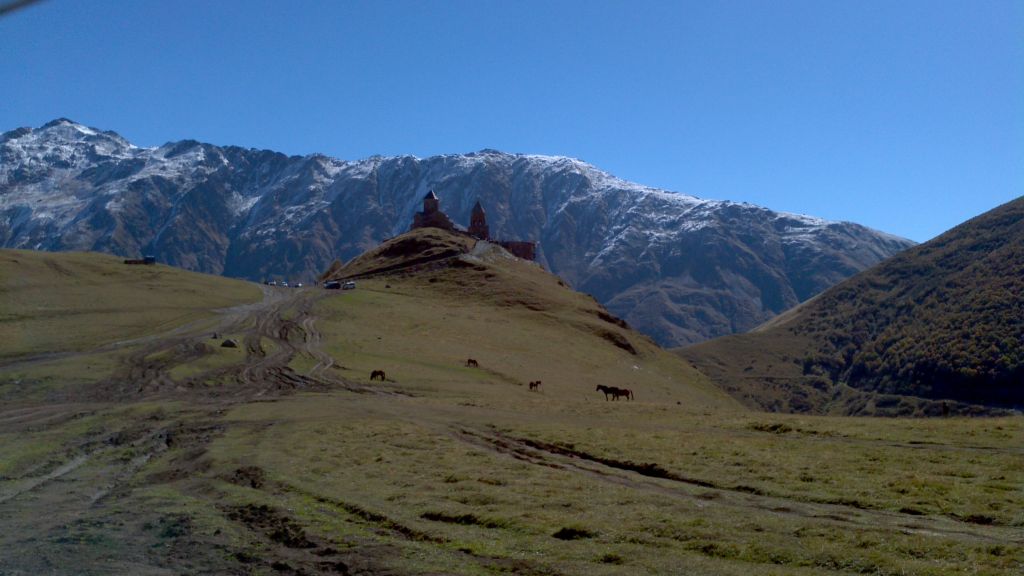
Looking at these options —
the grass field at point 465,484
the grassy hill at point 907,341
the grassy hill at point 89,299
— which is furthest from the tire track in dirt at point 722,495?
the grassy hill at point 907,341

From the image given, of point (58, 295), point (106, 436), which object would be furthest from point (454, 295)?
point (106, 436)

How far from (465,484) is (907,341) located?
113156mm

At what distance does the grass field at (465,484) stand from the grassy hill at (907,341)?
6677 centimetres

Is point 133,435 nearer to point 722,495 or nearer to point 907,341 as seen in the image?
point 722,495

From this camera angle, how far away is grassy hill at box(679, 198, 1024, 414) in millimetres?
95625

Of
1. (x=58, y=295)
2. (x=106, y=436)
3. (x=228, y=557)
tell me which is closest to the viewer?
(x=228, y=557)

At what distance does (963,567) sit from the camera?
531 inches

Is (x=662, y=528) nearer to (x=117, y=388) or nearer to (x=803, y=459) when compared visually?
(x=803, y=459)

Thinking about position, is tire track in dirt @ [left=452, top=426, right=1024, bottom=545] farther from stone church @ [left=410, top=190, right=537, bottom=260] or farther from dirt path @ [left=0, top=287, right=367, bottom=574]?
stone church @ [left=410, top=190, right=537, bottom=260]

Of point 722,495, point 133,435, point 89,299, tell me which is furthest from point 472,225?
point 722,495

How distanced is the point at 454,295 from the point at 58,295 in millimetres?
47643

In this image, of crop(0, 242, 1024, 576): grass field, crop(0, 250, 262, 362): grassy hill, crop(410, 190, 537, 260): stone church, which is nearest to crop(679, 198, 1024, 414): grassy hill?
crop(410, 190, 537, 260): stone church

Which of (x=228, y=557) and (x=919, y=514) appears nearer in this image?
(x=228, y=557)

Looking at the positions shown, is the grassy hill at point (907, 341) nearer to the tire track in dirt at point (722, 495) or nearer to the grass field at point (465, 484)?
the grass field at point (465, 484)
